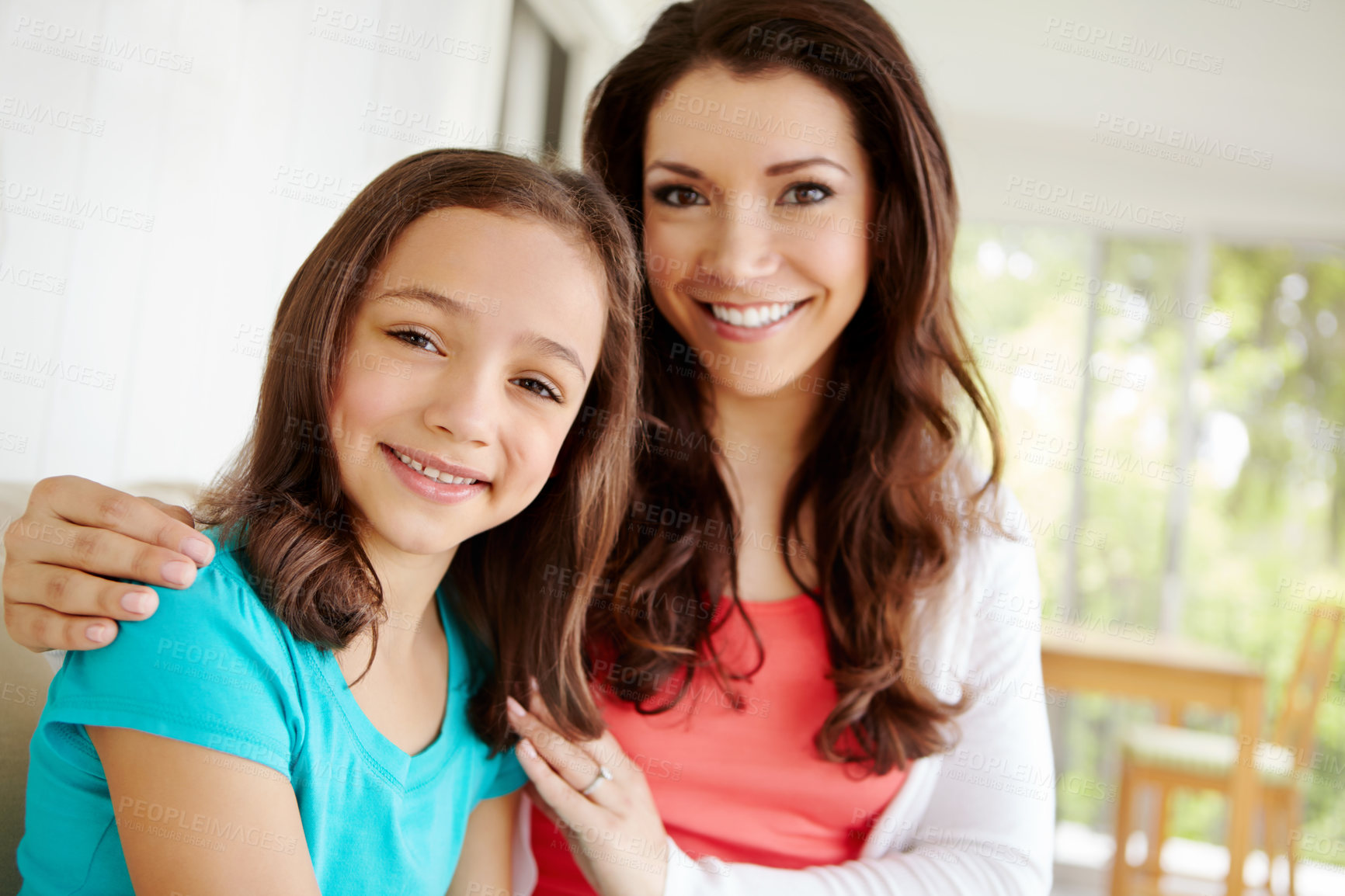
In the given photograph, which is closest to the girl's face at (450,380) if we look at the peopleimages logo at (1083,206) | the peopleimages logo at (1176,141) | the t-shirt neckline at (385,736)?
the t-shirt neckline at (385,736)

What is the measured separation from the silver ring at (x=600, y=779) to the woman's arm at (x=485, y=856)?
0.58 ft

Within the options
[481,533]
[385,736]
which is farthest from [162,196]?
[385,736]

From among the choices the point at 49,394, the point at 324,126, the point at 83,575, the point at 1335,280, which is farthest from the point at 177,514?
the point at 1335,280

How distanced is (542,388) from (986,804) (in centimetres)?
83

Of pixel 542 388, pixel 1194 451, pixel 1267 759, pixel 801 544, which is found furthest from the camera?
pixel 1194 451

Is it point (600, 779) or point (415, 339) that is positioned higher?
point (415, 339)

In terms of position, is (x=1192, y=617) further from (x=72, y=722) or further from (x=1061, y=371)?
(x=72, y=722)

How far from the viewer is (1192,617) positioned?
4.49 m

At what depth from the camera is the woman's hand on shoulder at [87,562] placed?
76cm

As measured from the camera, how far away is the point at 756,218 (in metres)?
1.24

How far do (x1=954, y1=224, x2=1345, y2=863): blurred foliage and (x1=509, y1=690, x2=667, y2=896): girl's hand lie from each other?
3.58m

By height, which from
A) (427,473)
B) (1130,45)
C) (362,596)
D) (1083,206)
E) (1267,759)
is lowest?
(1267,759)

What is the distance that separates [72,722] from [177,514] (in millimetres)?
196

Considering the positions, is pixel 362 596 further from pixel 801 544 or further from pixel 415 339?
pixel 801 544
